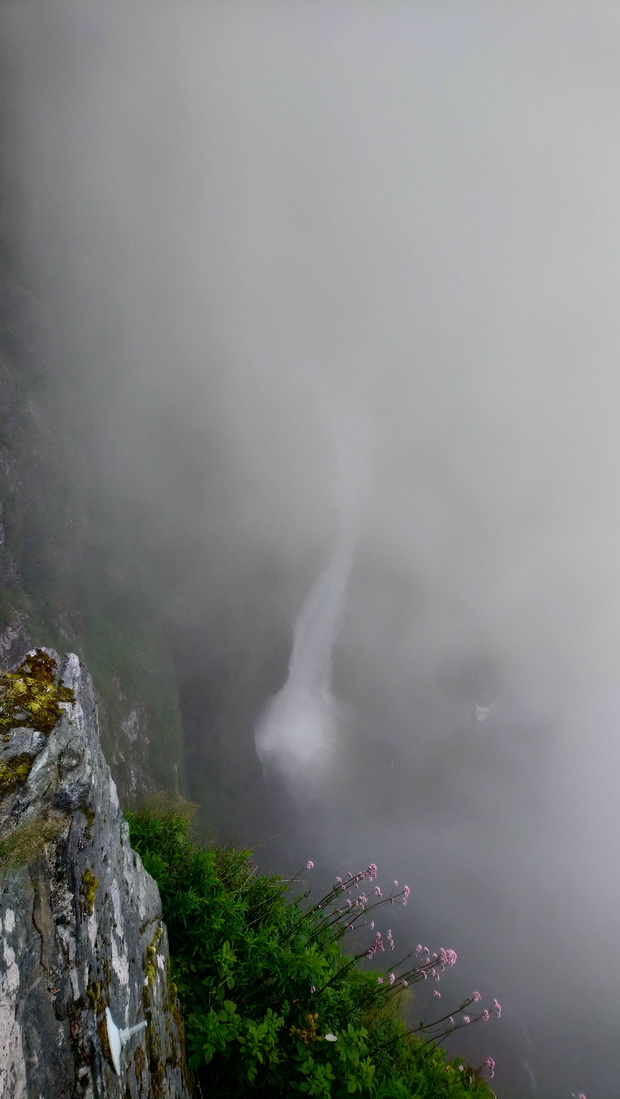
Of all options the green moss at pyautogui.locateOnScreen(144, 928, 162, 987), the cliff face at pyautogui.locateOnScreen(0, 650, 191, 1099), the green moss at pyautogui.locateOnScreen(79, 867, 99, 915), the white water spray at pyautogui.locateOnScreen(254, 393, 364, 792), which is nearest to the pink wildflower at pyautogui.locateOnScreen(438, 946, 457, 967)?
the cliff face at pyautogui.locateOnScreen(0, 650, 191, 1099)

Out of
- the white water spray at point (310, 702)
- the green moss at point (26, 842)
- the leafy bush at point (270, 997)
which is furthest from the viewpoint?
the white water spray at point (310, 702)

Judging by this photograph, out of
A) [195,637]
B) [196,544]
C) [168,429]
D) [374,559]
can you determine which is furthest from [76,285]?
[374,559]

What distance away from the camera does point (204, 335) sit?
244 ft

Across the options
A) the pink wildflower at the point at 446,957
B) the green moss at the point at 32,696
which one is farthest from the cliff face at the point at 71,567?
the pink wildflower at the point at 446,957

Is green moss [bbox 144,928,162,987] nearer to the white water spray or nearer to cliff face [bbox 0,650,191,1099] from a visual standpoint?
cliff face [bbox 0,650,191,1099]

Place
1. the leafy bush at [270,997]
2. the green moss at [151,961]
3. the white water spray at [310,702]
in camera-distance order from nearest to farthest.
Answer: the green moss at [151,961]
the leafy bush at [270,997]
the white water spray at [310,702]

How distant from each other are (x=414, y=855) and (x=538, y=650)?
214 ft

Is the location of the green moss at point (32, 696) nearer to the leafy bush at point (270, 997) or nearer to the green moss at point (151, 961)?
the green moss at point (151, 961)

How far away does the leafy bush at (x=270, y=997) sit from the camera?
401 cm

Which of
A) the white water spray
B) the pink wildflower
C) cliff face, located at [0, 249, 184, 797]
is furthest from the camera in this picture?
the white water spray

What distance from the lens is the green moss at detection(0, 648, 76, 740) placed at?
342 cm

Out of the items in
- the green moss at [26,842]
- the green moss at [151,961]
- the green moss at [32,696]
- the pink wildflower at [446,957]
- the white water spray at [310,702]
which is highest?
the white water spray at [310,702]

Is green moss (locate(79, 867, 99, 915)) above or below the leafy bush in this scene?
above

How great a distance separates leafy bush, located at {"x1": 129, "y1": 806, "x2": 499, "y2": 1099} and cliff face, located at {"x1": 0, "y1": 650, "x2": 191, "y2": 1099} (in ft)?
1.45
